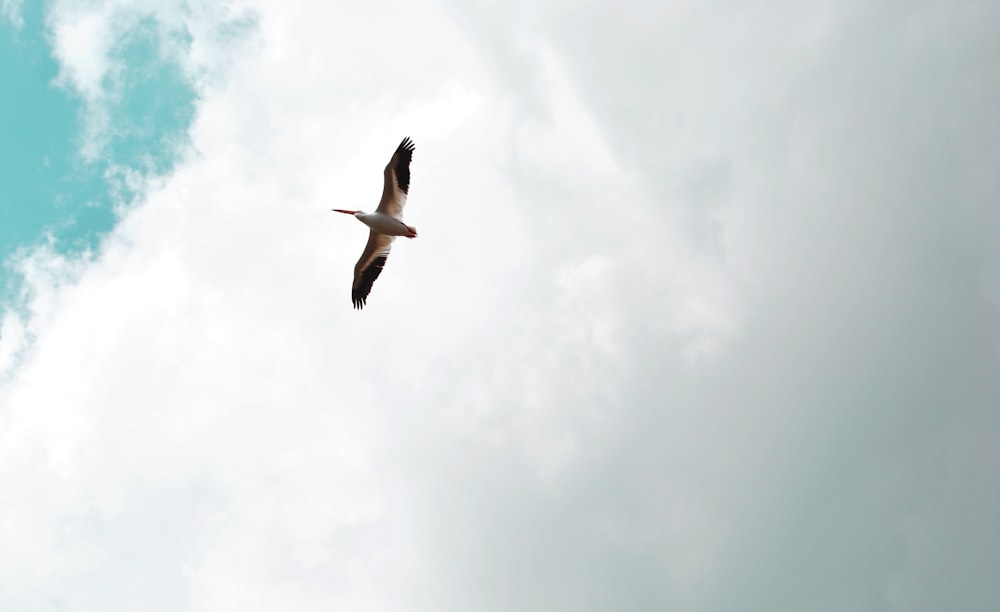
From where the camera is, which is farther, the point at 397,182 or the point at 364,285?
the point at 364,285

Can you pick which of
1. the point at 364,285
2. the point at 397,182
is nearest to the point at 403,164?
the point at 397,182

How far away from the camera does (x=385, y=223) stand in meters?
63.2

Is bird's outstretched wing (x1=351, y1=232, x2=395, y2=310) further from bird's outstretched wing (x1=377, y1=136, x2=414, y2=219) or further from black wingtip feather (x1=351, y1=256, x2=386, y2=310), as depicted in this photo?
bird's outstretched wing (x1=377, y1=136, x2=414, y2=219)

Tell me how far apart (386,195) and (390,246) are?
420cm

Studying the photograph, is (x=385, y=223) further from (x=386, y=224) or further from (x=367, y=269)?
(x=367, y=269)

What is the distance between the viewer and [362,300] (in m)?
66.5

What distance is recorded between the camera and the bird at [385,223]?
6162 cm

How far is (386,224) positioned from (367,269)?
4.38 metres

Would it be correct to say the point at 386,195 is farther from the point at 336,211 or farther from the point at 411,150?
the point at 336,211

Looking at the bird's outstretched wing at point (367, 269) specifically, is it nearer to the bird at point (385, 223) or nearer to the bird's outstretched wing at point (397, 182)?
the bird at point (385, 223)

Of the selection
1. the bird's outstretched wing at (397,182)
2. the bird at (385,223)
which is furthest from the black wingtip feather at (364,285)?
the bird's outstretched wing at (397,182)

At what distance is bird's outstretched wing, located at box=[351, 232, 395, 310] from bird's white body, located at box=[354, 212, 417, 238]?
5.38 ft

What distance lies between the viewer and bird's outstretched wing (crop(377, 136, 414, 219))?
6128 cm

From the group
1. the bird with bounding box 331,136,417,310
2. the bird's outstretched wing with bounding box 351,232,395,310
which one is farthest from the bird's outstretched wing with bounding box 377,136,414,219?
the bird's outstretched wing with bounding box 351,232,395,310
